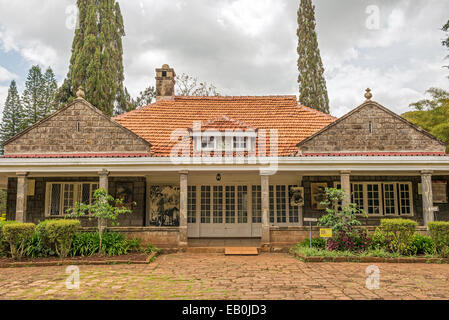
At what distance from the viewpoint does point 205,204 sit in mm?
14156

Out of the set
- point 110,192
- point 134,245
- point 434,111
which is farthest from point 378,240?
point 434,111

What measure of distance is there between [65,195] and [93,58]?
1290 cm

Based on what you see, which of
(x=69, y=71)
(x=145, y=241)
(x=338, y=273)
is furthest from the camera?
(x=69, y=71)

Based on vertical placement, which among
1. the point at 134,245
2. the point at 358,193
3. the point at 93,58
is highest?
the point at 93,58

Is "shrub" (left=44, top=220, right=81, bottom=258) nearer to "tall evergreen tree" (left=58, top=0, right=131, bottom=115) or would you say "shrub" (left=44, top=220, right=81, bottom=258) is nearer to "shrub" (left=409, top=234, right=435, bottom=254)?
"shrub" (left=409, top=234, right=435, bottom=254)

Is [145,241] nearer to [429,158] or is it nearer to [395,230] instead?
[395,230]

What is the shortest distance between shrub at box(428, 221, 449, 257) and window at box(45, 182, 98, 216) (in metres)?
11.6

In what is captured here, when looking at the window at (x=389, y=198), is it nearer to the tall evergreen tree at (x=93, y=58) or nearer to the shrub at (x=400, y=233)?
the shrub at (x=400, y=233)

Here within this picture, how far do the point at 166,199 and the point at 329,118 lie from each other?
25.5ft

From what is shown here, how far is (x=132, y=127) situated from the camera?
Result: 14539 mm

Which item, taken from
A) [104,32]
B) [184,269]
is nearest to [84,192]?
[184,269]

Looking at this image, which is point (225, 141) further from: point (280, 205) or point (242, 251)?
point (242, 251)

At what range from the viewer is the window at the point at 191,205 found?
14086 millimetres

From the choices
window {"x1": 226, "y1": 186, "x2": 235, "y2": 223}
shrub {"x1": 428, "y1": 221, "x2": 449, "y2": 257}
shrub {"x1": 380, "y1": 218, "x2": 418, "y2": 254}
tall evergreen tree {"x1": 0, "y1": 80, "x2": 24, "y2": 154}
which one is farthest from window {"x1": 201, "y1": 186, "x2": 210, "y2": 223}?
tall evergreen tree {"x1": 0, "y1": 80, "x2": 24, "y2": 154}
